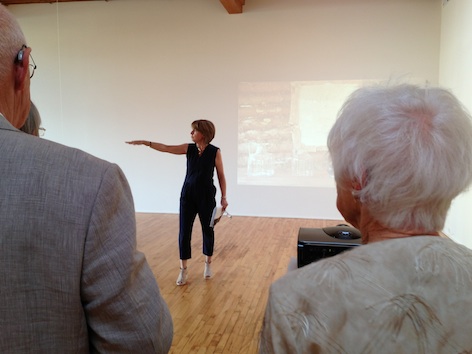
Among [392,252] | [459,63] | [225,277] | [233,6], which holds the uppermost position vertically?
[233,6]

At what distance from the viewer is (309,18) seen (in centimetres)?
710

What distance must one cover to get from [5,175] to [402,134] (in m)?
0.78

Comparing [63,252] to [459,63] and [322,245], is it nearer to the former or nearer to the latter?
[322,245]

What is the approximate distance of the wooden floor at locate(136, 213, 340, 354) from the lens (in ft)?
9.38

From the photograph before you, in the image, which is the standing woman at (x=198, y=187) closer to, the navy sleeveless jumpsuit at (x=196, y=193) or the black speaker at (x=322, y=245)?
the navy sleeveless jumpsuit at (x=196, y=193)

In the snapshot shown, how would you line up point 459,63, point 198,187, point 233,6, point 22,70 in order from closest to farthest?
point 22,70 < point 198,187 < point 459,63 < point 233,6

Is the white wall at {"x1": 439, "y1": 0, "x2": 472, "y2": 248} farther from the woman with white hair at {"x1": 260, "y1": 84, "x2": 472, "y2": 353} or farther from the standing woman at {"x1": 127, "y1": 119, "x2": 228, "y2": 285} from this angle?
the woman with white hair at {"x1": 260, "y1": 84, "x2": 472, "y2": 353}

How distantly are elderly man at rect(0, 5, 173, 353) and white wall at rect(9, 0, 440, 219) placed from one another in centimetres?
679

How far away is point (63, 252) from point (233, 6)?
6.88 metres

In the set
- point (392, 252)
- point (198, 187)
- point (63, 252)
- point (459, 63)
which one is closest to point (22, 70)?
point (63, 252)

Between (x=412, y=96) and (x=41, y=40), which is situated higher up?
(x=41, y=40)

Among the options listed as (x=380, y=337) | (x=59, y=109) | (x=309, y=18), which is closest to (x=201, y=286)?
(x=380, y=337)

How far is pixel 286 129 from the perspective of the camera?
7.44 m

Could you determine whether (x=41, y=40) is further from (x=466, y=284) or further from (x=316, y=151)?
(x=466, y=284)
